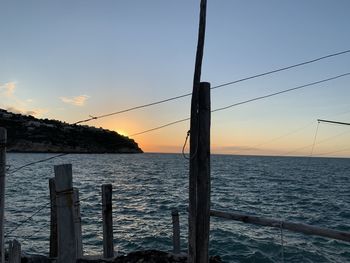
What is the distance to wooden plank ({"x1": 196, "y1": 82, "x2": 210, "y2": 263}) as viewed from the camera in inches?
243

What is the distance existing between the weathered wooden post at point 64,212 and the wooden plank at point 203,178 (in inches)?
81.3

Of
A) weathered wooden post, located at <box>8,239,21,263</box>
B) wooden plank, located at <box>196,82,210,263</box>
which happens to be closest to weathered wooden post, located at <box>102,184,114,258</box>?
weathered wooden post, located at <box>8,239,21,263</box>

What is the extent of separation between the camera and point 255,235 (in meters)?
16.7

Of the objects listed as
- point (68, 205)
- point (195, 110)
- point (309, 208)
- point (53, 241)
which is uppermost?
point (195, 110)

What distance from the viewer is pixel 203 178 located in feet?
20.4

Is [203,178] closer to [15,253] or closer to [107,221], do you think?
[15,253]

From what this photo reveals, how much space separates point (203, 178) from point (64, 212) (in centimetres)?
223

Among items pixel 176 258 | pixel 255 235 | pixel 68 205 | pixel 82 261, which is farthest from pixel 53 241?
pixel 255 235

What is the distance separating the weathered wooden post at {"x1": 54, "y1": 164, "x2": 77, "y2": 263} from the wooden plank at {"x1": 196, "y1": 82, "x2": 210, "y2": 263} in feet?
6.77

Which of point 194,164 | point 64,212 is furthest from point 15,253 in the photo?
point 194,164

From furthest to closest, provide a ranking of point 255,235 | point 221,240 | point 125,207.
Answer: point 125,207 < point 255,235 < point 221,240

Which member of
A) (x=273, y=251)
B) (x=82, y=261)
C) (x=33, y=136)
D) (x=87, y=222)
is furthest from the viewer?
(x=33, y=136)

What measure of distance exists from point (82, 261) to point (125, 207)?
1677 cm

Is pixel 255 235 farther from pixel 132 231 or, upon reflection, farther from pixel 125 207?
pixel 125 207
